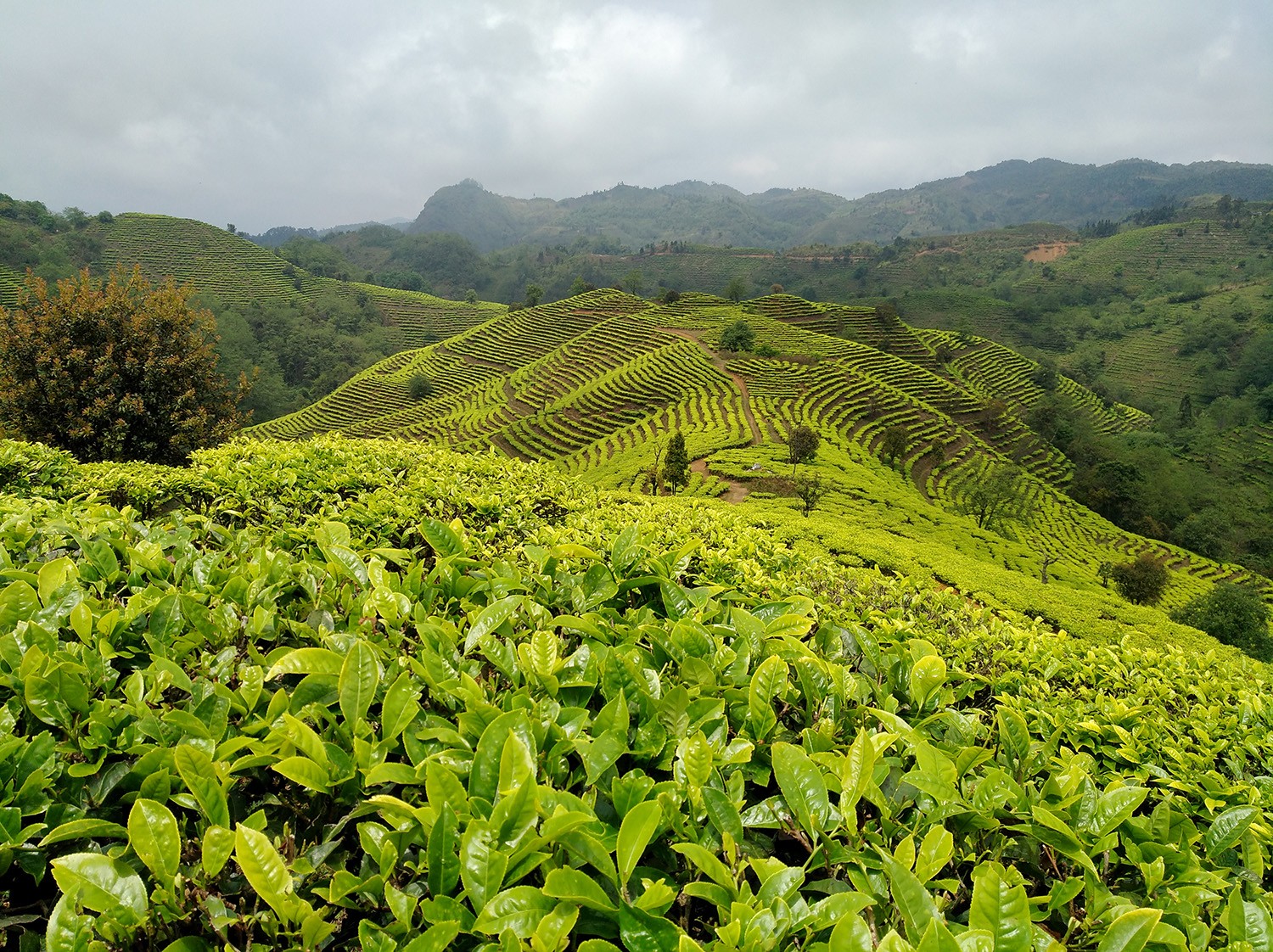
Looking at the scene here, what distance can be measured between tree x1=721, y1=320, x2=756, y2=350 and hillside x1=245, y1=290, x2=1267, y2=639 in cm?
99

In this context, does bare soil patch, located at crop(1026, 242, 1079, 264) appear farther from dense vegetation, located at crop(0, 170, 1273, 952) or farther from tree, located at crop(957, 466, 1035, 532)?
dense vegetation, located at crop(0, 170, 1273, 952)

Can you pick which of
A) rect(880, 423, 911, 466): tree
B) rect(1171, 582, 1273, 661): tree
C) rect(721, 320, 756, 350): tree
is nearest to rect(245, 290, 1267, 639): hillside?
rect(880, 423, 911, 466): tree

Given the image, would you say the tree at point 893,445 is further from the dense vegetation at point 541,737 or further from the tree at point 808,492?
the dense vegetation at point 541,737

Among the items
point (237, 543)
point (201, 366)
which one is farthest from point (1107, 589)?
point (201, 366)

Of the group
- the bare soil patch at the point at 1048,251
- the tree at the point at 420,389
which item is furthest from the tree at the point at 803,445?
the bare soil patch at the point at 1048,251

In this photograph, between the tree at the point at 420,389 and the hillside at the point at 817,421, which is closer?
the hillside at the point at 817,421

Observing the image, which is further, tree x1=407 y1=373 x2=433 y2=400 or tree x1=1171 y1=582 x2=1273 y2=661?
tree x1=407 y1=373 x2=433 y2=400

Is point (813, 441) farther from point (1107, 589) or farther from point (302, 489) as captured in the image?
point (302, 489)

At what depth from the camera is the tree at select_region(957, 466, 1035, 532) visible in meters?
30.8

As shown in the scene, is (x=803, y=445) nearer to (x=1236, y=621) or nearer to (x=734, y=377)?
(x=1236, y=621)

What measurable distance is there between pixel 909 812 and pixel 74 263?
129m

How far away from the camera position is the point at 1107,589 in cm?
2198

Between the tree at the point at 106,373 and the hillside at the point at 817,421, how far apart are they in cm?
408

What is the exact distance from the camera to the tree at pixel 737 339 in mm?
51500
